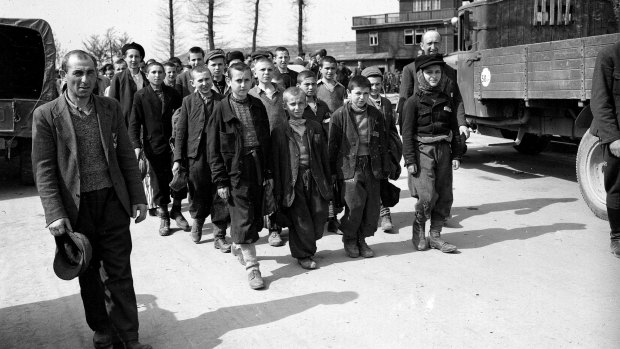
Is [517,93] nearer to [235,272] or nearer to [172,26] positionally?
[235,272]

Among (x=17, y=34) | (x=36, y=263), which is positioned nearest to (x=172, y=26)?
(x=17, y=34)

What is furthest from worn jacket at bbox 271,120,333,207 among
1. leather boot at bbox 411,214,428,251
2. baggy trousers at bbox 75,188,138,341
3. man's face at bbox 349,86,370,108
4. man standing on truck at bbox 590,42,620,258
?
man standing on truck at bbox 590,42,620,258

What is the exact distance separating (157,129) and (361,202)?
2.46 meters

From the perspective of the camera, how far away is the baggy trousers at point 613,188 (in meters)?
5.00

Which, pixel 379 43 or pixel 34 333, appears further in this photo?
pixel 379 43

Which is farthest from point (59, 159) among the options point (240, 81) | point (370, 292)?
point (370, 292)

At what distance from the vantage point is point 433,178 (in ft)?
17.4

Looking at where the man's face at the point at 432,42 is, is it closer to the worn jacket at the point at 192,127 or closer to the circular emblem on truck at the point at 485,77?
the circular emblem on truck at the point at 485,77

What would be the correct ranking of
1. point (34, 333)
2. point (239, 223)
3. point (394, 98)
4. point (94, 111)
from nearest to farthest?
point (94, 111) < point (34, 333) < point (239, 223) < point (394, 98)

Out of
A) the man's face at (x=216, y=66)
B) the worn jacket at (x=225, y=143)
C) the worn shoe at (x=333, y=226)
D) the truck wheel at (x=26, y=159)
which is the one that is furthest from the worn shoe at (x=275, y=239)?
the truck wheel at (x=26, y=159)

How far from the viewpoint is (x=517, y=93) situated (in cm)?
757

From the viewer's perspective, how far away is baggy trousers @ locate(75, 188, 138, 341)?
3436 millimetres

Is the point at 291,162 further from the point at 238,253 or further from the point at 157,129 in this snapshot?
the point at 157,129

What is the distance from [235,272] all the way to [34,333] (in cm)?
165
